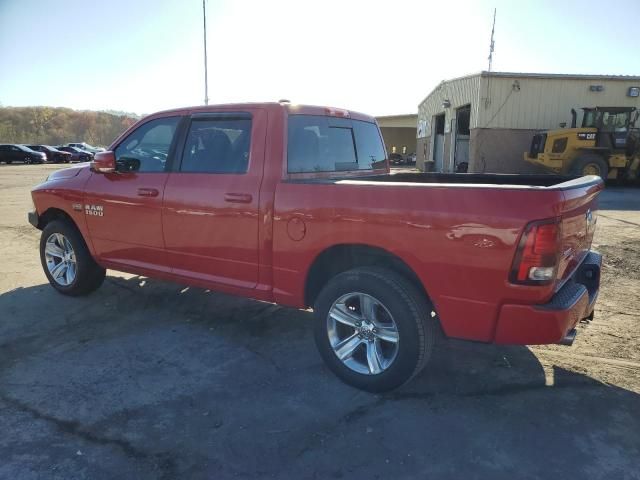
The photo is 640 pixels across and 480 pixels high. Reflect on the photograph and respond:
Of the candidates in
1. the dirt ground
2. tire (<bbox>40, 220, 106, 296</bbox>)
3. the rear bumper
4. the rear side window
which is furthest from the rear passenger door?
the rear bumper

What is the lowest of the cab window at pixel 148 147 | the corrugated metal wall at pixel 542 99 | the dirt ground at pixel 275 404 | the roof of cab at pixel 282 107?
the dirt ground at pixel 275 404

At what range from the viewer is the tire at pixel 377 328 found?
115 inches

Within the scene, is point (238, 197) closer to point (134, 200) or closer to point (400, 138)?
point (134, 200)

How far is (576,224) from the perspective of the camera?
2.78 m

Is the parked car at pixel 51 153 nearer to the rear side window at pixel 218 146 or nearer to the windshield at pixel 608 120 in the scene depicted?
the windshield at pixel 608 120

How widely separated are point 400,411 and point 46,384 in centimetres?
243

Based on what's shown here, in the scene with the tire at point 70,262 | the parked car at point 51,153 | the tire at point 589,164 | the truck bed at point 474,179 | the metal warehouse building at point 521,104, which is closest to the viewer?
the truck bed at point 474,179

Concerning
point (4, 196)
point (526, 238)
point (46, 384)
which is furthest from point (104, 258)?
point (4, 196)

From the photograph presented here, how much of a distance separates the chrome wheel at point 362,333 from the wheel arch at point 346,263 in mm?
268

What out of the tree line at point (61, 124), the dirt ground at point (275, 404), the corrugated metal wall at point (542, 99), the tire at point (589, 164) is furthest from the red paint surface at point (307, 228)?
the tree line at point (61, 124)

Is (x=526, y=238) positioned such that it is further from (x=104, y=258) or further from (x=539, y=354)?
(x=104, y=258)

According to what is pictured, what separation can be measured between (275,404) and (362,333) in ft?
2.45

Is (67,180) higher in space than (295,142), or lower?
lower

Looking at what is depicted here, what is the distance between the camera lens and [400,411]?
295 cm
